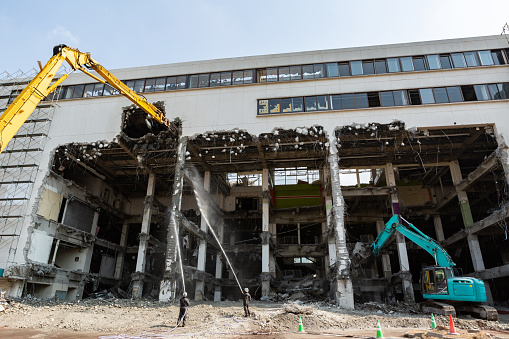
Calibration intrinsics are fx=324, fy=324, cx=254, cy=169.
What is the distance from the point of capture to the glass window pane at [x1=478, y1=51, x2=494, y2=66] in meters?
25.5

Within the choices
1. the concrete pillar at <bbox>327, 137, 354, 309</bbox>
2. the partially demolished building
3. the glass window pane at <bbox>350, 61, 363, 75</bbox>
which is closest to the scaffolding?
the partially demolished building

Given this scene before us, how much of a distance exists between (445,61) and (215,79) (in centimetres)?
1884

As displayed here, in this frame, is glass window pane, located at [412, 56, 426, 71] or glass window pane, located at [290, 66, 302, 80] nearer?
glass window pane, located at [412, 56, 426, 71]

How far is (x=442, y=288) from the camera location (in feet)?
57.0

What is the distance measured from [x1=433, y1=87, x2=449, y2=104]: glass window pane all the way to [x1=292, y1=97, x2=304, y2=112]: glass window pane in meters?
10.2

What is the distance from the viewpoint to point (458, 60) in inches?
1017

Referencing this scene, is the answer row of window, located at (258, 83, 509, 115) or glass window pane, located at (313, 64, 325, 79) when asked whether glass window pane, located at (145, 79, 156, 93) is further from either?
glass window pane, located at (313, 64, 325, 79)

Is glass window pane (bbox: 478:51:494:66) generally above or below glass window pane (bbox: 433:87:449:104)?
above

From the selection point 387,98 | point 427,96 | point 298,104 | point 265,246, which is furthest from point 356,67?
point 265,246

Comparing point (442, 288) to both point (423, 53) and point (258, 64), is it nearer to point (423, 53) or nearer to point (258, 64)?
point (423, 53)

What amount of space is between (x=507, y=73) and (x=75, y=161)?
3694 centimetres

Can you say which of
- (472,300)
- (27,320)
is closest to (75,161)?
(27,320)

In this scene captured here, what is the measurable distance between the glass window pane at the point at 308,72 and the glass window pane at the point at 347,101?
3.18 metres

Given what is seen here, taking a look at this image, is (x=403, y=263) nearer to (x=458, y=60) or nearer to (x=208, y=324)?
(x=458, y=60)
